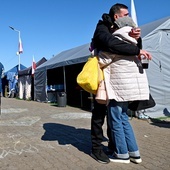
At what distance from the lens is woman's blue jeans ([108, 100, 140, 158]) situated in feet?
12.6

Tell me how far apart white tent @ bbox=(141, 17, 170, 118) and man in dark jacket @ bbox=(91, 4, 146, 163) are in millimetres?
5903

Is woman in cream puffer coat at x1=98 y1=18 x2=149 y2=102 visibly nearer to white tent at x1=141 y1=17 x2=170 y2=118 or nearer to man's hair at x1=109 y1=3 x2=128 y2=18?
man's hair at x1=109 y1=3 x2=128 y2=18

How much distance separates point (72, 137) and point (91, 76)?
8.10 feet

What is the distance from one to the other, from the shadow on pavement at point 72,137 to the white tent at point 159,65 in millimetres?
4112

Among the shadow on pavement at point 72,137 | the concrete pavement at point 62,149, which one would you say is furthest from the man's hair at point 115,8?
the shadow on pavement at point 72,137

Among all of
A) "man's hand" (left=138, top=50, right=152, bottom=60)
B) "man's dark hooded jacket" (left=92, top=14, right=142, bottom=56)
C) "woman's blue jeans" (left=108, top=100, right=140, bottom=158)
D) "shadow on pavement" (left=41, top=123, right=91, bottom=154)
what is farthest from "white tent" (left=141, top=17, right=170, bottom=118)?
"man's dark hooded jacket" (left=92, top=14, right=142, bottom=56)

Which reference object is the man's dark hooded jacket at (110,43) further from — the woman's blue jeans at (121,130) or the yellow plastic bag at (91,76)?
the woman's blue jeans at (121,130)

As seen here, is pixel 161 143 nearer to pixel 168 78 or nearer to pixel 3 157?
pixel 3 157

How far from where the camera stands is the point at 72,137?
584cm

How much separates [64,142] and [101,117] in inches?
63.6

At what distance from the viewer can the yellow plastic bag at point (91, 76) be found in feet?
12.4

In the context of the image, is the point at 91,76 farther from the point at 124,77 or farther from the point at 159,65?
the point at 159,65

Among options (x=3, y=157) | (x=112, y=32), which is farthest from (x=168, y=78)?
(x=3, y=157)

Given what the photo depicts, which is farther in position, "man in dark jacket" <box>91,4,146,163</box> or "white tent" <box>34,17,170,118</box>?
"white tent" <box>34,17,170,118</box>
